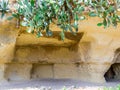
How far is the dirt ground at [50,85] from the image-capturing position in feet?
15.1

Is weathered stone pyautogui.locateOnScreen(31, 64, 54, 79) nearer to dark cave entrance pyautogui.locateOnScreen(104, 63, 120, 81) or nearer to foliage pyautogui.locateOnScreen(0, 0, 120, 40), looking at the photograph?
dark cave entrance pyautogui.locateOnScreen(104, 63, 120, 81)

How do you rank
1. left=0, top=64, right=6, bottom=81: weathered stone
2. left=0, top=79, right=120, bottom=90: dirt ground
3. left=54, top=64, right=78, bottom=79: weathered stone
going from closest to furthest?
left=0, top=79, right=120, bottom=90: dirt ground
left=0, top=64, right=6, bottom=81: weathered stone
left=54, top=64, right=78, bottom=79: weathered stone

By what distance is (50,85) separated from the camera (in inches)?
193

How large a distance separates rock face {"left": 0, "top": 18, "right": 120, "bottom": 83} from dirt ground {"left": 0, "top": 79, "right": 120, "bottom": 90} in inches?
5.9

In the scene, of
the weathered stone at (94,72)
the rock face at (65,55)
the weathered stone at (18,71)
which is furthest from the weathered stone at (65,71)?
the weathered stone at (18,71)

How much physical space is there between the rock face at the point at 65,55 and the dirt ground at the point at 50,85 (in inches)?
5.9

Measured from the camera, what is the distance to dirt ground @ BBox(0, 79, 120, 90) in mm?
4602

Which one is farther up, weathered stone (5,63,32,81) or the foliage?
the foliage

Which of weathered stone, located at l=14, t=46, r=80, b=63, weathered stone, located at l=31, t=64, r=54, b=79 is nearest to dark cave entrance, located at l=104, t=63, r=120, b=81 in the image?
weathered stone, located at l=14, t=46, r=80, b=63

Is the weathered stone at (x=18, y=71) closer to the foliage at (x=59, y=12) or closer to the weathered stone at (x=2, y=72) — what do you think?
the weathered stone at (x=2, y=72)

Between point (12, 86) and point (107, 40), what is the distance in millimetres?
1674

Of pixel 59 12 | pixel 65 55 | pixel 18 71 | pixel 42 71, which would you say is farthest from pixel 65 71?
pixel 59 12

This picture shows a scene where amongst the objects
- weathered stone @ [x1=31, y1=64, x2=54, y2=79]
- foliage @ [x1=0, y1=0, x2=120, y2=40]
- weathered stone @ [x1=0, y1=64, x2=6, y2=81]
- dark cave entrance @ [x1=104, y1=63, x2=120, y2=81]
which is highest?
foliage @ [x1=0, y1=0, x2=120, y2=40]

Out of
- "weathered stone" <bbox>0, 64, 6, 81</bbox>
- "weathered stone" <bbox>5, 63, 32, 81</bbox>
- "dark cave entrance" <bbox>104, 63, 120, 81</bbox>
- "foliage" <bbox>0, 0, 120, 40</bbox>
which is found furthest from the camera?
"dark cave entrance" <bbox>104, 63, 120, 81</bbox>
